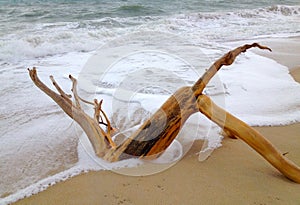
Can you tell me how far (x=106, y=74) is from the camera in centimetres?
487

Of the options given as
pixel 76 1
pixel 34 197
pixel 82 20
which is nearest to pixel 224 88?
pixel 34 197

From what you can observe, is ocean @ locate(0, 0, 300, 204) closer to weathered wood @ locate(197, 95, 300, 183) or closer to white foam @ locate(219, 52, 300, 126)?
white foam @ locate(219, 52, 300, 126)

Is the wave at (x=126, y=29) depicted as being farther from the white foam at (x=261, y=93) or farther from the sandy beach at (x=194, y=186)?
the sandy beach at (x=194, y=186)

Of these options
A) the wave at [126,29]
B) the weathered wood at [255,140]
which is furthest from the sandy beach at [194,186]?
the wave at [126,29]

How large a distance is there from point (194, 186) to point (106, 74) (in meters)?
3.24

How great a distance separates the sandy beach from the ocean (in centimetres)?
17

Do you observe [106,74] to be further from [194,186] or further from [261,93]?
[194,186]

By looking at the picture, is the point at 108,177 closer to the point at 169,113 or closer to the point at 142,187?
the point at 142,187

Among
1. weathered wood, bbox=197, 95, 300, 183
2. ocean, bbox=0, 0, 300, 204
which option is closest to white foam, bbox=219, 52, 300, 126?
ocean, bbox=0, 0, 300, 204

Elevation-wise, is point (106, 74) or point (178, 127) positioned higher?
point (178, 127)

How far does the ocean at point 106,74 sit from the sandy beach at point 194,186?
0.56 feet

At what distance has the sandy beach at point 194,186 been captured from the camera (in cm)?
183

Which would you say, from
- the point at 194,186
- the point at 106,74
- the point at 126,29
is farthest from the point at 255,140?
the point at 126,29

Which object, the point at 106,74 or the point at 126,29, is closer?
the point at 106,74
